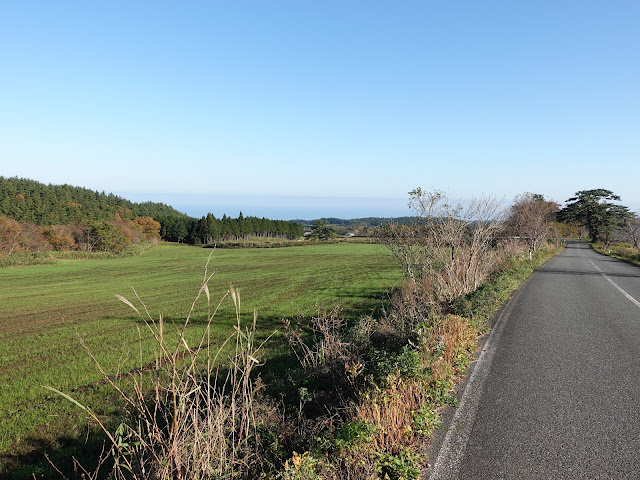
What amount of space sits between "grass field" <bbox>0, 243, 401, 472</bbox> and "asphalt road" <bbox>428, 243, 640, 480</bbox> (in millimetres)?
3958

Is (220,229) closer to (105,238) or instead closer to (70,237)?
(105,238)

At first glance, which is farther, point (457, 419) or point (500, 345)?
point (500, 345)

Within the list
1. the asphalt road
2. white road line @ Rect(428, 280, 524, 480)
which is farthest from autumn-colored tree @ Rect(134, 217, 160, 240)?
white road line @ Rect(428, 280, 524, 480)

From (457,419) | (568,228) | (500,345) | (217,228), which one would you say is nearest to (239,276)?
(500,345)

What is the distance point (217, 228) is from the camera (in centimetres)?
8894

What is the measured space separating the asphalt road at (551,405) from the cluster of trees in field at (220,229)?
248 ft

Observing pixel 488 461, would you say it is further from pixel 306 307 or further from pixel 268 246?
pixel 268 246

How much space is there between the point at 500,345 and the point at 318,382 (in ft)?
15.5

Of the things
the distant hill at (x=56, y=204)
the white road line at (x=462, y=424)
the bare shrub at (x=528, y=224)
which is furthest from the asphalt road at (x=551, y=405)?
the distant hill at (x=56, y=204)

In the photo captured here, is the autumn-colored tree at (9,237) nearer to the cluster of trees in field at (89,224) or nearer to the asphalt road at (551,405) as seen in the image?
the cluster of trees in field at (89,224)

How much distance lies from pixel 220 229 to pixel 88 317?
76.1 meters

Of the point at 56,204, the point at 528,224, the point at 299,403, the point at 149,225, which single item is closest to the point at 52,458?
the point at 299,403

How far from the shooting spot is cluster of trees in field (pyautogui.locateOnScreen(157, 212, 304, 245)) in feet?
288

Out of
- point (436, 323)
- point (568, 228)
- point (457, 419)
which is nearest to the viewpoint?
point (457, 419)
